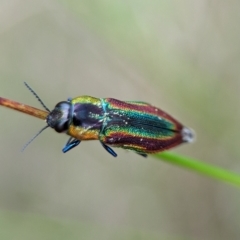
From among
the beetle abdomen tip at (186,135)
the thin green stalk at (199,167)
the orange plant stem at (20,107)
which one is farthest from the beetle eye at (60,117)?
the beetle abdomen tip at (186,135)

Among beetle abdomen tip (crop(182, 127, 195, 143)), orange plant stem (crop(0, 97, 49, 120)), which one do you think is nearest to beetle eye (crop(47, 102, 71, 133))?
orange plant stem (crop(0, 97, 49, 120))

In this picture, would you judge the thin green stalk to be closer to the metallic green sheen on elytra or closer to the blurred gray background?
the metallic green sheen on elytra

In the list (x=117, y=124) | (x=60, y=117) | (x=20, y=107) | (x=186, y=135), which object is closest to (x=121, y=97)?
(x=186, y=135)

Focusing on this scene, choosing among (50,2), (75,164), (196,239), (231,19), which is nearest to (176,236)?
(196,239)

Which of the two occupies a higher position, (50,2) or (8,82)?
(50,2)

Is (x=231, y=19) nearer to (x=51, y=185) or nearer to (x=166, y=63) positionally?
(x=166, y=63)

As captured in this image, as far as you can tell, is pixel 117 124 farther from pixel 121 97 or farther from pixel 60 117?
pixel 121 97

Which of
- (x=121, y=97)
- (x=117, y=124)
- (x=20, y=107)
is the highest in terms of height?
(x=20, y=107)
